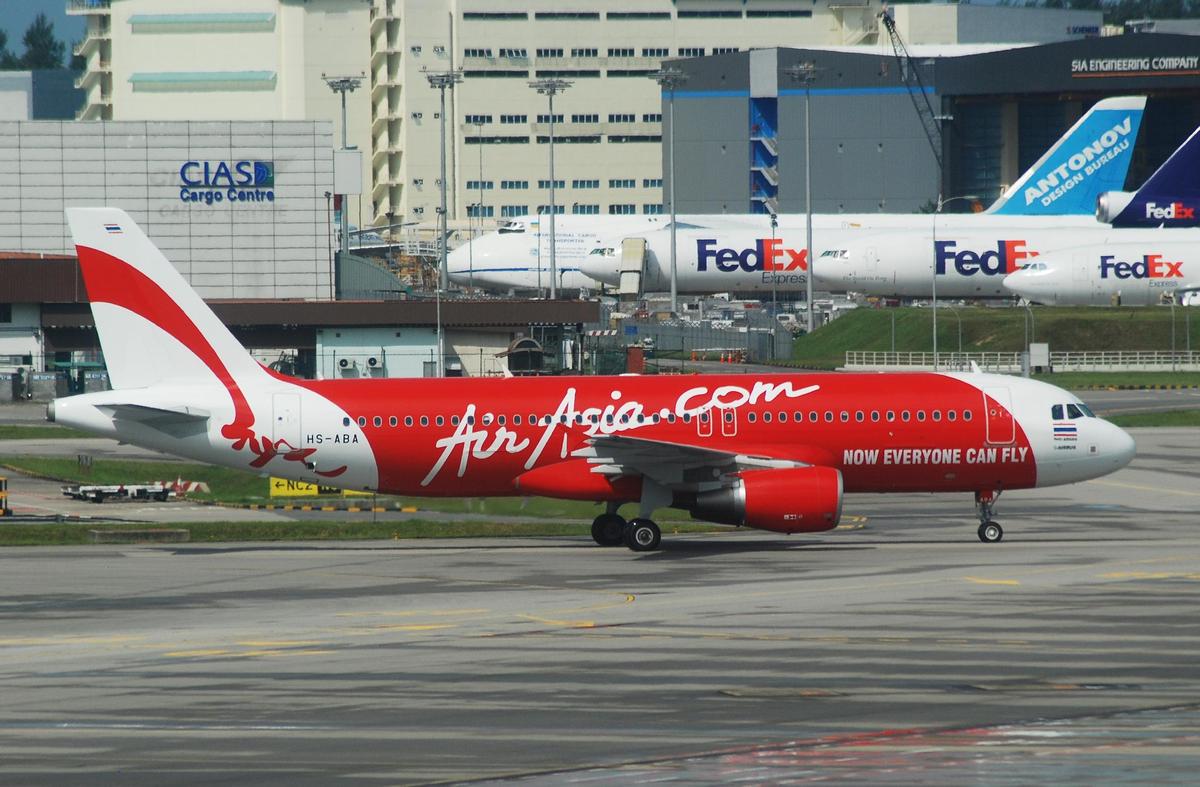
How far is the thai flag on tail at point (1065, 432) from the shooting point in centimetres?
3897

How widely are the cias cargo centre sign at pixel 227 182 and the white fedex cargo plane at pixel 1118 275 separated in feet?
168

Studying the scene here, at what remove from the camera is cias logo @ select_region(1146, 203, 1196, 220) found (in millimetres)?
132625

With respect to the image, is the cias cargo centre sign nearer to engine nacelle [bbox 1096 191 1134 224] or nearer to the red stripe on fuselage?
the red stripe on fuselage

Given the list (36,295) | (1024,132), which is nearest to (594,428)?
(36,295)

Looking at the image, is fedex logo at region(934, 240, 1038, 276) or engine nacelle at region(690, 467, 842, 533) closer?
engine nacelle at region(690, 467, 842, 533)

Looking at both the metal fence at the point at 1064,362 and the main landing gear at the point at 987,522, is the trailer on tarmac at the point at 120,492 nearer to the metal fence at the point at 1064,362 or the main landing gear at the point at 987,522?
the main landing gear at the point at 987,522

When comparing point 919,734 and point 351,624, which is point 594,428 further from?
point 919,734

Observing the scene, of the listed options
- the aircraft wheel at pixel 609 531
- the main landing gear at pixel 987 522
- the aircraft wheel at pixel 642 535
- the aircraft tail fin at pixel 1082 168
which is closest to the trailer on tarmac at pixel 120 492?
the aircraft wheel at pixel 609 531

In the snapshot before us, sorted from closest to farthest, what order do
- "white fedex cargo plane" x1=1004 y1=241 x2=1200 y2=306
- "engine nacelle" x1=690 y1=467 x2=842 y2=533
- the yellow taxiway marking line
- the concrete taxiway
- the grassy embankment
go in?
1. the concrete taxiway
2. "engine nacelle" x1=690 y1=467 x2=842 y2=533
3. the yellow taxiway marking line
4. the grassy embankment
5. "white fedex cargo plane" x1=1004 y1=241 x2=1200 y2=306

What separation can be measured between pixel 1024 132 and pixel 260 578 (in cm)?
15812

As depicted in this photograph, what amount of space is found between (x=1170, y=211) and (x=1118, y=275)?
2331cm

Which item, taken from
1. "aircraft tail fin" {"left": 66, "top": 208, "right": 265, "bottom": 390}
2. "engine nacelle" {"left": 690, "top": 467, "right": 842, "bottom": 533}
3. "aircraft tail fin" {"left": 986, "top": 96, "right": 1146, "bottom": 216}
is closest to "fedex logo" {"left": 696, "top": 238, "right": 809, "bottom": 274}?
"aircraft tail fin" {"left": 986, "top": 96, "right": 1146, "bottom": 216}

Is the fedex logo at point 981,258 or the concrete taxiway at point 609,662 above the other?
the fedex logo at point 981,258

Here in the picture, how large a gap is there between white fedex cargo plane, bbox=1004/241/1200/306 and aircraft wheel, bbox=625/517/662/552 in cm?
8167
